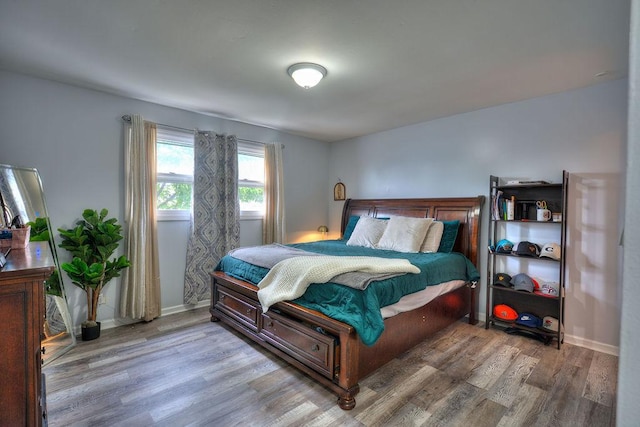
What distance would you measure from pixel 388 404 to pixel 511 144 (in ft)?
9.49

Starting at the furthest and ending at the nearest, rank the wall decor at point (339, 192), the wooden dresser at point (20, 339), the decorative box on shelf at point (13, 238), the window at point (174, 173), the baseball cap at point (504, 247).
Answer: the wall decor at point (339, 192), the window at point (174, 173), the baseball cap at point (504, 247), the decorative box on shelf at point (13, 238), the wooden dresser at point (20, 339)

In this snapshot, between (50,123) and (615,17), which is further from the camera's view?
(50,123)

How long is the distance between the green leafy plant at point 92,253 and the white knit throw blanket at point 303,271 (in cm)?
155

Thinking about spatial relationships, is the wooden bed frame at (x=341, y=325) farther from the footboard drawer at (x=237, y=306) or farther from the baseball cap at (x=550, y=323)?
the baseball cap at (x=550, y=323)

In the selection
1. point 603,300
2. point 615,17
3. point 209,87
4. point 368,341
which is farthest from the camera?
point 209,87

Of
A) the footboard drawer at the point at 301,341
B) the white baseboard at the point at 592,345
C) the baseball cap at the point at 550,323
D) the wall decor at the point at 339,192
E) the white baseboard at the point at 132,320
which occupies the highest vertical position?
the wall decor at the point at 339,192

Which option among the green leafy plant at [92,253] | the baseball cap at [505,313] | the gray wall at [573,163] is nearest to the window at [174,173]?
the green leafy plant at [92,253]

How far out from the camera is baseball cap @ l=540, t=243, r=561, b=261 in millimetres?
2841

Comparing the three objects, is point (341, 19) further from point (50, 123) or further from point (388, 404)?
point (50, 123)

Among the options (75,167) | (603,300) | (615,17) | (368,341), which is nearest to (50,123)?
(75,167)

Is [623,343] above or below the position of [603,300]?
above

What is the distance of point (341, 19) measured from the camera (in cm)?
185

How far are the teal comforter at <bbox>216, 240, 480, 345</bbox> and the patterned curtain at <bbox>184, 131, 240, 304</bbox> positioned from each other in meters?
0.61

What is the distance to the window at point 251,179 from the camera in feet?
13.8
